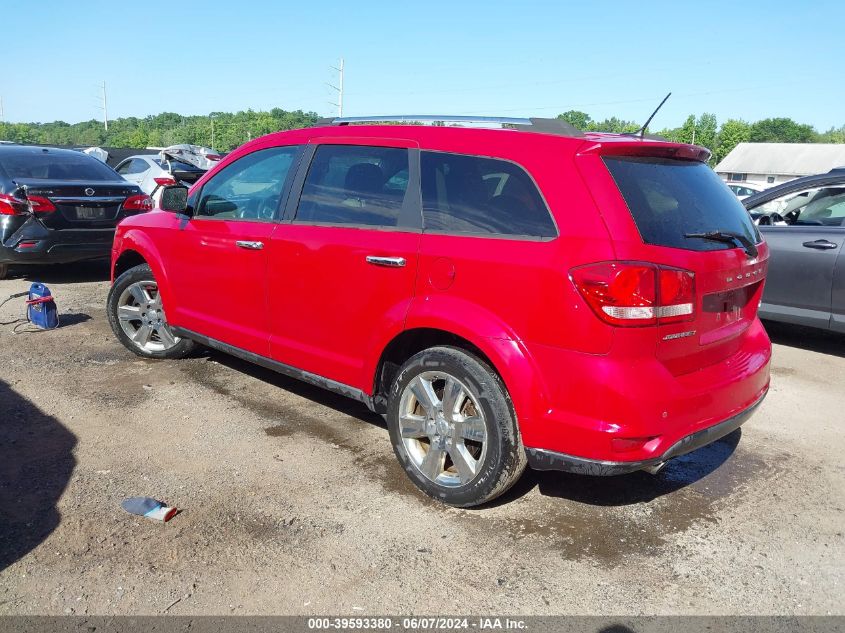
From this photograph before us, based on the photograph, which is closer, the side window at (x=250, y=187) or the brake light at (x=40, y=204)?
the side window at (x=250, y=187)

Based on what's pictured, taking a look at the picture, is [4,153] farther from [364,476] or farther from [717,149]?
[717,149]

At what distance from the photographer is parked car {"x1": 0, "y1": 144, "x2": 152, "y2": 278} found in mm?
7977

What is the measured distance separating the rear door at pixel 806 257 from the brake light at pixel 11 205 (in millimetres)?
7827

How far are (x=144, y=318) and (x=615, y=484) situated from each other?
12.6 ft

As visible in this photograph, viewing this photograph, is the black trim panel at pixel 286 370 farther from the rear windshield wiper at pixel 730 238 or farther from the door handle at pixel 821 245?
the door handle at pixel 821 245

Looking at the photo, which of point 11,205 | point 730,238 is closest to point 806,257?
point 730,238

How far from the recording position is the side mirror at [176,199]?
16.6 feet

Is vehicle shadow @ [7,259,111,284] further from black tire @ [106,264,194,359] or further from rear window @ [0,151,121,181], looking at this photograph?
black tire @ [106,264,194,359]

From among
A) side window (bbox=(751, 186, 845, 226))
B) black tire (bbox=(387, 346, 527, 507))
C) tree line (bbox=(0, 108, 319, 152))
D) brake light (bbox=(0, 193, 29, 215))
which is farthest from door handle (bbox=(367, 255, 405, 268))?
tree line (bbox=(0, 108, 319, 152))

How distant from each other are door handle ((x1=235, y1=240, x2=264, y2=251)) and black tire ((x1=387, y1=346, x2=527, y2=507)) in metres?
1.33

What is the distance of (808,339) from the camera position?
7.34 m

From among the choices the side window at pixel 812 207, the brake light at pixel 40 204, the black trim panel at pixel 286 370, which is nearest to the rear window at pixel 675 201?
the black trim panel at pixel 286 370

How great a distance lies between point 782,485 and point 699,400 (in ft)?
4.09

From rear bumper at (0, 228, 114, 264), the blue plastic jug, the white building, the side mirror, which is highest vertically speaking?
the white building
